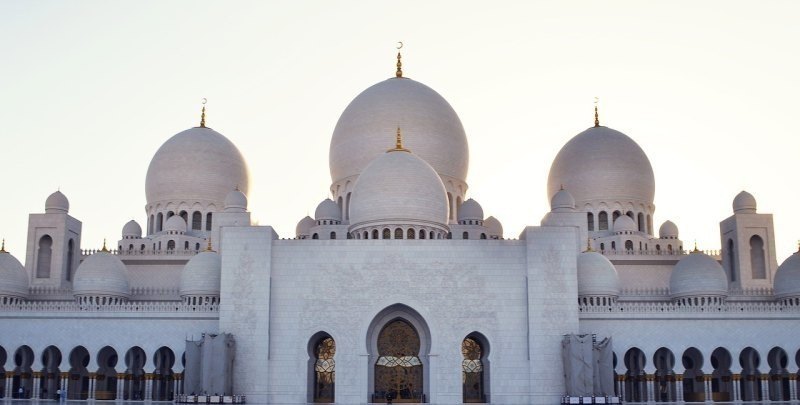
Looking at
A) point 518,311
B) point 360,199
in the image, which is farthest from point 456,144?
point 518,311

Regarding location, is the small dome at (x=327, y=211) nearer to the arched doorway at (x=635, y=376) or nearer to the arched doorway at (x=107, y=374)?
the arched doorway at (x=107, y=374)

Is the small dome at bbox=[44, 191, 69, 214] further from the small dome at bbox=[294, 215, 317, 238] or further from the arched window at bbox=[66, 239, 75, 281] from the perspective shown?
A: the small dome at bbox=[294, 215, 317, 238]

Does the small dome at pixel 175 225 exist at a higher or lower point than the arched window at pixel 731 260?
higher

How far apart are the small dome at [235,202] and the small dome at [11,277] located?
645 centimetres

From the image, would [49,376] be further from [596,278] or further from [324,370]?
[596,278]

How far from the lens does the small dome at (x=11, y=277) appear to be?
A: 86.2ft

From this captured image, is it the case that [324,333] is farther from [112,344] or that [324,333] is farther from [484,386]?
[112,344]

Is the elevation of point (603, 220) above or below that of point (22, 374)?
above

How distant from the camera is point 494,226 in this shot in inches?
1179

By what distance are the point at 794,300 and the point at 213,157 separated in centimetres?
1961

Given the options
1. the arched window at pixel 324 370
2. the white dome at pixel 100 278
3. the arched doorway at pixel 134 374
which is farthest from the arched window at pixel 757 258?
the white dome at pixel 100 278

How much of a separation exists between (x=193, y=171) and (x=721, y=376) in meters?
18.6

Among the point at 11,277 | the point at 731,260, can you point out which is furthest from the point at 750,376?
the point at 11,277

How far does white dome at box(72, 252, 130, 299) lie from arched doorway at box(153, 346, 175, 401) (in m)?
2.36
